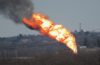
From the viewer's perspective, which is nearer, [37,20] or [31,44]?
[37,20]

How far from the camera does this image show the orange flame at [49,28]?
3841cm

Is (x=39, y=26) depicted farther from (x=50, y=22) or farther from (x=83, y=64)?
(x=83, y=64)

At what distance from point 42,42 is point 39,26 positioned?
5278cm

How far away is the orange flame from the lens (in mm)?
38406

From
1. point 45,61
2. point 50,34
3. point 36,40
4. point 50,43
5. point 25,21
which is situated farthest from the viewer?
point 36,40

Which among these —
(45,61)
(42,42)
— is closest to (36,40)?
(42,42)

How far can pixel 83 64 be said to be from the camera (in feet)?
134

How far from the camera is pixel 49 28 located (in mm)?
39906

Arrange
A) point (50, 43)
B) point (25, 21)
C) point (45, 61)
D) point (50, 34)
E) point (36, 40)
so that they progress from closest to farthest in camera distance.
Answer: point (25, 21), point (50, 34), point (45, 61), point (50, 43), point (36, 40)

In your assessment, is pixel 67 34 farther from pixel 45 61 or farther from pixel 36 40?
pixel 36 40

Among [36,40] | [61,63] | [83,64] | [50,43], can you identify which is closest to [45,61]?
[61,63]

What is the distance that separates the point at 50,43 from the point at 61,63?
152 feet

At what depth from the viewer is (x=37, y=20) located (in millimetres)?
38969

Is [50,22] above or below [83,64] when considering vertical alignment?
above
